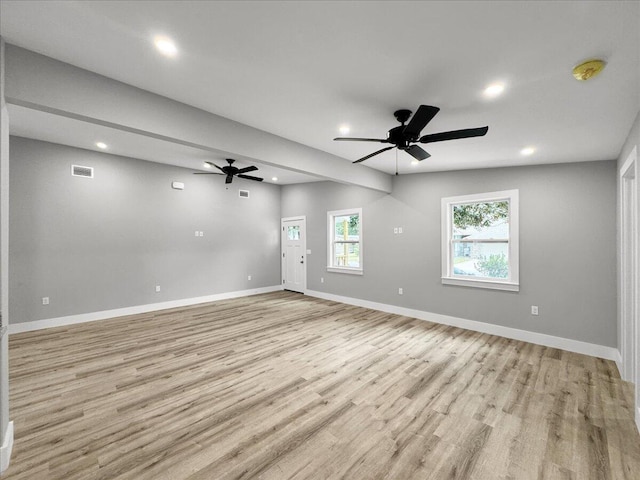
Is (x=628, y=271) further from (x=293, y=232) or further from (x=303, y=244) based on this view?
(x=293, y=232)

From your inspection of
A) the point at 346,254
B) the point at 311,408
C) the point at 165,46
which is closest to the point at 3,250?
the point at 165,46

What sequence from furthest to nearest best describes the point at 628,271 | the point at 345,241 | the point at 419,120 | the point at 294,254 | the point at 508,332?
the point at 294,254 < the point at 345,241 < the point at 508,332 < the point at 628,271 < the point at 419,120

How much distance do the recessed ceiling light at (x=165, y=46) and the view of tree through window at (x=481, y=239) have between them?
4.75 m

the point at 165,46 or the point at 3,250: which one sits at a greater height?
the point at 165,46

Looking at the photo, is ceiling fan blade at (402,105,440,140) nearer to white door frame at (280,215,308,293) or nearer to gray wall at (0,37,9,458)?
gray wall at (0,37,9,458)

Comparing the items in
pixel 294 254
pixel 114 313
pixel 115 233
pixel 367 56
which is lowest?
pixel 114 313

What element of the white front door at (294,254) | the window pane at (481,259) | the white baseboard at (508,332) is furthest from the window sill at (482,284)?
the white front door at (294,254)

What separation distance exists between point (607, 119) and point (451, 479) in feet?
11.0

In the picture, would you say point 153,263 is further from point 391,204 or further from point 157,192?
point 391,204

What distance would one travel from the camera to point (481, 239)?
4.86m

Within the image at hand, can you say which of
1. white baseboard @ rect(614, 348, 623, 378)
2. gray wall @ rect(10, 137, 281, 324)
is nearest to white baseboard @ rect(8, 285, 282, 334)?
gray wall @ rect(10, 137, 281, 324)

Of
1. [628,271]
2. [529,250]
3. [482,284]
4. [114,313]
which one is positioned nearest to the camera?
[628,271]

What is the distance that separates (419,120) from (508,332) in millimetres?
3844

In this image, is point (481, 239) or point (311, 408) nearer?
point (311, 408)
